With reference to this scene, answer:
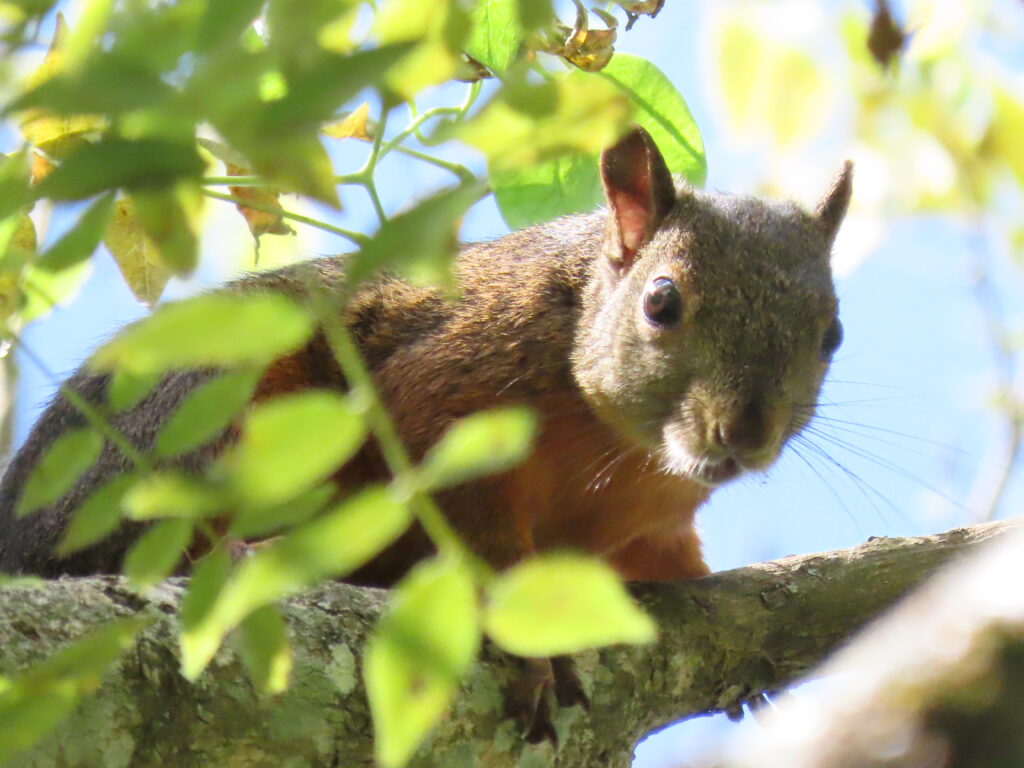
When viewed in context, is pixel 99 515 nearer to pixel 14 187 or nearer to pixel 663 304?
pixel 14 187

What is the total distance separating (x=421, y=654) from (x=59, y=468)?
0.43 meters

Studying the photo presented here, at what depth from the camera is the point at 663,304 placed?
304 cm

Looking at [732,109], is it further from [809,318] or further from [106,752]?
[106,752]

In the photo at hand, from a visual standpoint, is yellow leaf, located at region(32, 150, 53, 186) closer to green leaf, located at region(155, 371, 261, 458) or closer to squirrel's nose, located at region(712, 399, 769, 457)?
green leaf, located at region(155, 371, 261, 458)

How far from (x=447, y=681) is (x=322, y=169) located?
367mm

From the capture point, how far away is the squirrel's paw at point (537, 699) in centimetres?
230

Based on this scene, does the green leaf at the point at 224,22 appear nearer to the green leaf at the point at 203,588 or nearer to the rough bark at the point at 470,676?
the green leaf at the point at 203,588

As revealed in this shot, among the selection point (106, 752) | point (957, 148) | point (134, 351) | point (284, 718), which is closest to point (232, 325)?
point (134, 351)

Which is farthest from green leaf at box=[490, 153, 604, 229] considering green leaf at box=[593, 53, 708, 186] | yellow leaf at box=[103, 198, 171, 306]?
yellow leaf at box=[103, 198, 171, 306]

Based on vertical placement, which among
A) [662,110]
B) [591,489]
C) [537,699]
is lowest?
[591,489]

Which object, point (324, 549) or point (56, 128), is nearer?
point (324, 549)

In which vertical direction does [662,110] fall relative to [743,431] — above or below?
above

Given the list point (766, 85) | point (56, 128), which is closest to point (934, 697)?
point (56, 128)

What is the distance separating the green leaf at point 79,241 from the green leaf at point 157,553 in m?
0.23
